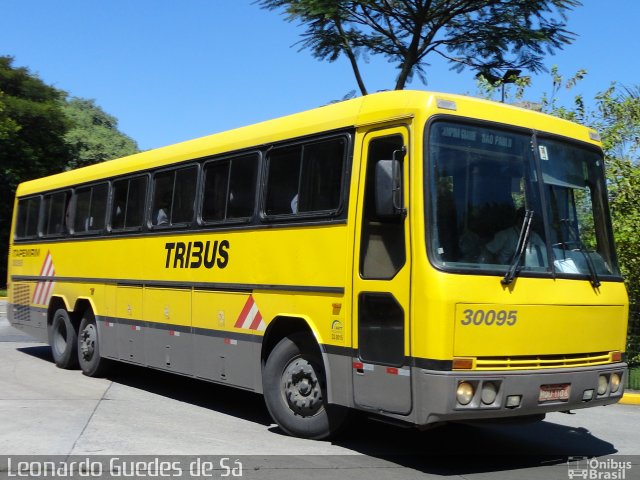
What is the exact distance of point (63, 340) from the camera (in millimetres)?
13094

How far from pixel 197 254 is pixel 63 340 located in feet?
16.1

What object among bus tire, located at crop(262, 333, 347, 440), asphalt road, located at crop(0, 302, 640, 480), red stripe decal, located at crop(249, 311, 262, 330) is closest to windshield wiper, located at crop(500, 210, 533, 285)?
asphalt road, located at crop(0, 302, 640, 480)

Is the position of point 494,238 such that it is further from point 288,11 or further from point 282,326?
Result: point 288,11

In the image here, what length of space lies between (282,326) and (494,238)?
2589mm

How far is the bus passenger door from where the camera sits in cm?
648

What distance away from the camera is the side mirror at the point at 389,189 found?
6.57 meters

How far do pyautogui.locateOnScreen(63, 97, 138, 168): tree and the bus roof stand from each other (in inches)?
1149

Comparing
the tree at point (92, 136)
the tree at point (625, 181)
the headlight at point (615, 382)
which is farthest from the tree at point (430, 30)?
the tree at point (92, 136)

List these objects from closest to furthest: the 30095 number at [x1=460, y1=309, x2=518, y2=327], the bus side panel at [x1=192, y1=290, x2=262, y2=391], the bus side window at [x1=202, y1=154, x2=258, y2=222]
Answer: the 30095 number at [x1=460, y1=309, x2=518, y2=327] → the bus side panel at [x1=192, y1=290, x2=262, y2=391] → the bus side window at [x1=202, y1=154, x2=258, y2=222]

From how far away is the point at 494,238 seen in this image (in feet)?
21.6

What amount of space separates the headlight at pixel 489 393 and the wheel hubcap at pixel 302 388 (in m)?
1.87

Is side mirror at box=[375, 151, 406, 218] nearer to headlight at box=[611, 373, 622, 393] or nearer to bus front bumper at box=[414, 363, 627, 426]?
bus front bumper at box=[414, 363, 627, 426]

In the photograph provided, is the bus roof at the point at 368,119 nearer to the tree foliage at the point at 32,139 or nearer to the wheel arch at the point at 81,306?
the wheel arch at the point at 81,306

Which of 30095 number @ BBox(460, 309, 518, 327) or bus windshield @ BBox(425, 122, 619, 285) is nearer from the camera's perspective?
30095 number @ BBox(460, 309, 518, 327)
